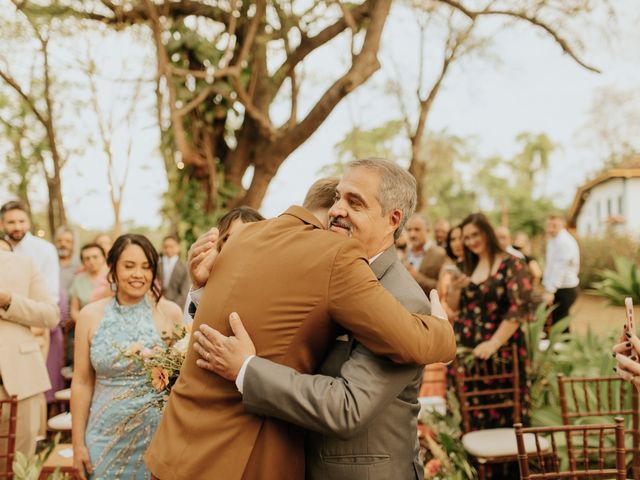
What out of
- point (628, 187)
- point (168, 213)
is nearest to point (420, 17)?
point (168, 213)

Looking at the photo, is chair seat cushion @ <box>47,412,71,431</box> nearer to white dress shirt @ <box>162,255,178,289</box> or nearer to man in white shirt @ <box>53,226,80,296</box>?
man in white shirt @ <box>53,226,80,296</box>

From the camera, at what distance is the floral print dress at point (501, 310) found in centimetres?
477

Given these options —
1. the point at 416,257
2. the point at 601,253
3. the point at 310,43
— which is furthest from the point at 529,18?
the point at 601,253

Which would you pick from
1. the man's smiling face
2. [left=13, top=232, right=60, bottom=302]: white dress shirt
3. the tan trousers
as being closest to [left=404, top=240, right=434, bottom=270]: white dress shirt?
[left=13, top=232, right=60, bottom=302]: white dress shirt

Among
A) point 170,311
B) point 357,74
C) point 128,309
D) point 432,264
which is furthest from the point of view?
point 357,74

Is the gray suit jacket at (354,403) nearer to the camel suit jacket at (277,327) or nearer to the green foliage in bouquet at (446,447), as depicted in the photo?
the camel suit jacket at (277,327)

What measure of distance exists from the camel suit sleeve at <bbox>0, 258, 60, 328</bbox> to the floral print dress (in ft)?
10.1

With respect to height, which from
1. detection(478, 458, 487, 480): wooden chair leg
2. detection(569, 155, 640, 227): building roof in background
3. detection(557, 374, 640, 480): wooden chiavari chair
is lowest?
detection(478, 458, 487, 480): wooden chair leg

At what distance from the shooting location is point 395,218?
7.14 ft

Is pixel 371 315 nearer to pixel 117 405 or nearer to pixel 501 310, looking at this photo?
pixel 117 405

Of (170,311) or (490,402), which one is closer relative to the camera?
(170,311)

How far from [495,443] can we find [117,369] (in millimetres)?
2567

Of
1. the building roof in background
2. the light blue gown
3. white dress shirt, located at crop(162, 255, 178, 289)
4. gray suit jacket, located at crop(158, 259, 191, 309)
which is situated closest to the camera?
the light blue gown

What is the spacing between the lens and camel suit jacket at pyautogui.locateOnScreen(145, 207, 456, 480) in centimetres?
178
